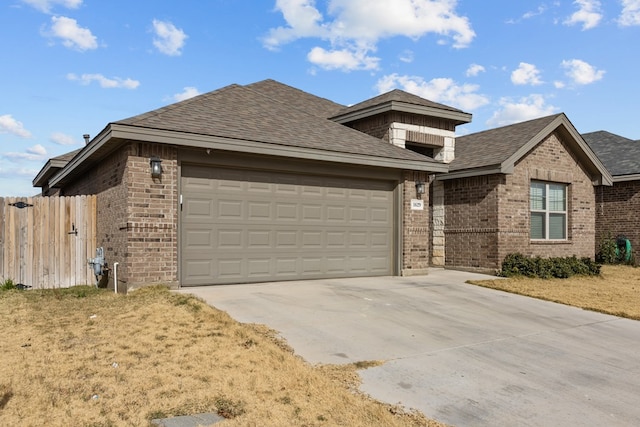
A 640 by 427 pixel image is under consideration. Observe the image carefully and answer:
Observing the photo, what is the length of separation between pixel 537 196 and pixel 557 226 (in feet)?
4.72

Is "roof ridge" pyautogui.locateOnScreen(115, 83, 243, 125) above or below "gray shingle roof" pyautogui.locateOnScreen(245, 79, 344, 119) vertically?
below

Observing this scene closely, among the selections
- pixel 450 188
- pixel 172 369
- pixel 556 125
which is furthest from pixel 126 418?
pixel 556 125

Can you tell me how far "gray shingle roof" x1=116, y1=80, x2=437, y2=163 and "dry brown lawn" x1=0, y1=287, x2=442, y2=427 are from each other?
393 centimetres

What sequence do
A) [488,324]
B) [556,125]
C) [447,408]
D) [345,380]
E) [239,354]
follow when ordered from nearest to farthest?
[447,408] < [345,380] < [239,354] < [488,324] < [556,125]

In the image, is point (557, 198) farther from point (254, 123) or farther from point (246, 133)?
point (246, 133)

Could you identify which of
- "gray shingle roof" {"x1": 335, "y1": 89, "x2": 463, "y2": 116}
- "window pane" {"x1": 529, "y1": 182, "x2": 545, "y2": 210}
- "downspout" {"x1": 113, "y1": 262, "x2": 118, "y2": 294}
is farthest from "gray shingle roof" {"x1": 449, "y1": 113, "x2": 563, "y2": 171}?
"downspout" {"x1": 113, "y1": 262, "x2": 118, "y2": 294}

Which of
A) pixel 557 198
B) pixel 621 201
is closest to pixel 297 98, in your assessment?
pixel 557 198

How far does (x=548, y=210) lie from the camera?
49.5 ft

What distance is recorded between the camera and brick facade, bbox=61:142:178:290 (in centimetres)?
882

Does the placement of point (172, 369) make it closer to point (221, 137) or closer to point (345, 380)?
point (345, 380)

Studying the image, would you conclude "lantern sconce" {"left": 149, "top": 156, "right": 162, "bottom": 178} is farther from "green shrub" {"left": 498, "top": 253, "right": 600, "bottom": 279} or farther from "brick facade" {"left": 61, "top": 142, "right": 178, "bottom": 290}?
"green shrub" {"left": 498, "top": 253, "right": 600, "bottom": 279}

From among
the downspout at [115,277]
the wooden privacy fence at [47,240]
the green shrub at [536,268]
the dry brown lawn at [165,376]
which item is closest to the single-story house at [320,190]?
the downspout at [115,277]

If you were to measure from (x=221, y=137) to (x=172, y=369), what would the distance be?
542 centimetres

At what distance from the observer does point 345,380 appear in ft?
15.9
